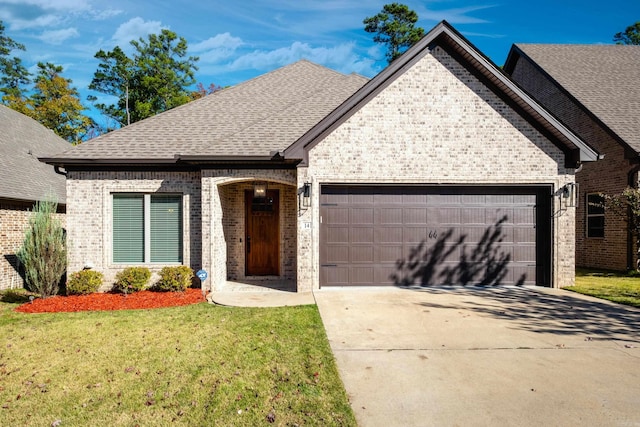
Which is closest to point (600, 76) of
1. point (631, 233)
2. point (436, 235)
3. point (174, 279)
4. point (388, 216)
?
point (631, 233)

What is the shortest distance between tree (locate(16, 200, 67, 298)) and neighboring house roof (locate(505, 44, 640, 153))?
16.4m

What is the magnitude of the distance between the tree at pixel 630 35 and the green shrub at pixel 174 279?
141 ft

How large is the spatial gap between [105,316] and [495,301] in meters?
8.21

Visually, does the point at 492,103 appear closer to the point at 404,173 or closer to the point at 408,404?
the point at 404,173

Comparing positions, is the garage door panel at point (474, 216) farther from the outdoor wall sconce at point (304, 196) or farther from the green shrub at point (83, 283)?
the green shrub at point (83, 283)

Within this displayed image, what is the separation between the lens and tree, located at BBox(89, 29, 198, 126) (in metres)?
33.0

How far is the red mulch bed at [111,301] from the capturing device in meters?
7.82

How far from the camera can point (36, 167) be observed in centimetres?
1330

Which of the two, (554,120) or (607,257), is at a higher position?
(554,120)

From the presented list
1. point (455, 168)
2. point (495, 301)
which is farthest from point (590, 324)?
point (455, 168)

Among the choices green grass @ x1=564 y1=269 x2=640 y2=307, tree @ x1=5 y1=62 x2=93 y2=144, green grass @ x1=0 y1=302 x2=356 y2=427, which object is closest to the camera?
green grass @ x1=0 y1=302 x2=356 y2=427

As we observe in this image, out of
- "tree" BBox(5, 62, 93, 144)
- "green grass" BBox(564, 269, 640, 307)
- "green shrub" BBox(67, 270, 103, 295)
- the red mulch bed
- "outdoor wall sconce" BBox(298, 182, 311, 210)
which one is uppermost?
"tree" BBox(5, 62, 93, 144)

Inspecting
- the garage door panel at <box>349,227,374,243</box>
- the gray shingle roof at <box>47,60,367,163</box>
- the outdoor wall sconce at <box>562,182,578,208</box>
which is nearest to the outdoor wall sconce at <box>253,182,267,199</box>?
the gray shingle roof at <box>47,60,367,163</box>

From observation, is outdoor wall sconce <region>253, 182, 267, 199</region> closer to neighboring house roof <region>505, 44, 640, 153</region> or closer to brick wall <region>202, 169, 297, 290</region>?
brick wall <region>202, 169, 297, 290</region>
